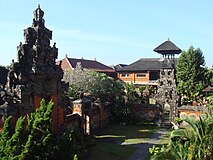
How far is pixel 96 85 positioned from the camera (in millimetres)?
30922

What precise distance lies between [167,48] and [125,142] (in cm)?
1941

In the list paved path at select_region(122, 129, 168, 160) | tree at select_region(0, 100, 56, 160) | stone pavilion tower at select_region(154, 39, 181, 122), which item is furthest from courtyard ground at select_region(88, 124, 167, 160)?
tree at select_region(0, 100, 56, 160)

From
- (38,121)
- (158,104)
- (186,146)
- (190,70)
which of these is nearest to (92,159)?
(38,121)

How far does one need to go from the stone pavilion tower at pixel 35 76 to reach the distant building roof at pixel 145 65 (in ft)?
114

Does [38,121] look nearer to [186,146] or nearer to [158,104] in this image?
[186,146]

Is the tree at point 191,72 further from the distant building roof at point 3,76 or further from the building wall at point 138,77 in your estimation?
the distant building roof at point 3,76

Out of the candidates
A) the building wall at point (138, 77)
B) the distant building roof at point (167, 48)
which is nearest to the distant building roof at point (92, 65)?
the building wall at point (138, 77)

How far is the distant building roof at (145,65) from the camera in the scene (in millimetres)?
53037

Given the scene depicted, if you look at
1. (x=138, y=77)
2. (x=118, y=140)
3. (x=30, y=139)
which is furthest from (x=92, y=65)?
(x=30, y=139)

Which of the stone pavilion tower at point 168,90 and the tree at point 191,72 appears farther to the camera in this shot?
the tree at point 191,72

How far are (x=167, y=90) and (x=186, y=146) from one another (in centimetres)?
2062

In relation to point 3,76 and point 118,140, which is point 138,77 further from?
point 3,76

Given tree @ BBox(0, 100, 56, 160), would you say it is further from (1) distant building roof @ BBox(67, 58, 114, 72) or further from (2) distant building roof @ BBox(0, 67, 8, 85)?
(1) distant building roof @ BBox(67, 58, 114, 72)

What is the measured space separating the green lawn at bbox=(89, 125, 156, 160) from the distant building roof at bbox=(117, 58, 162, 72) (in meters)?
25.1
